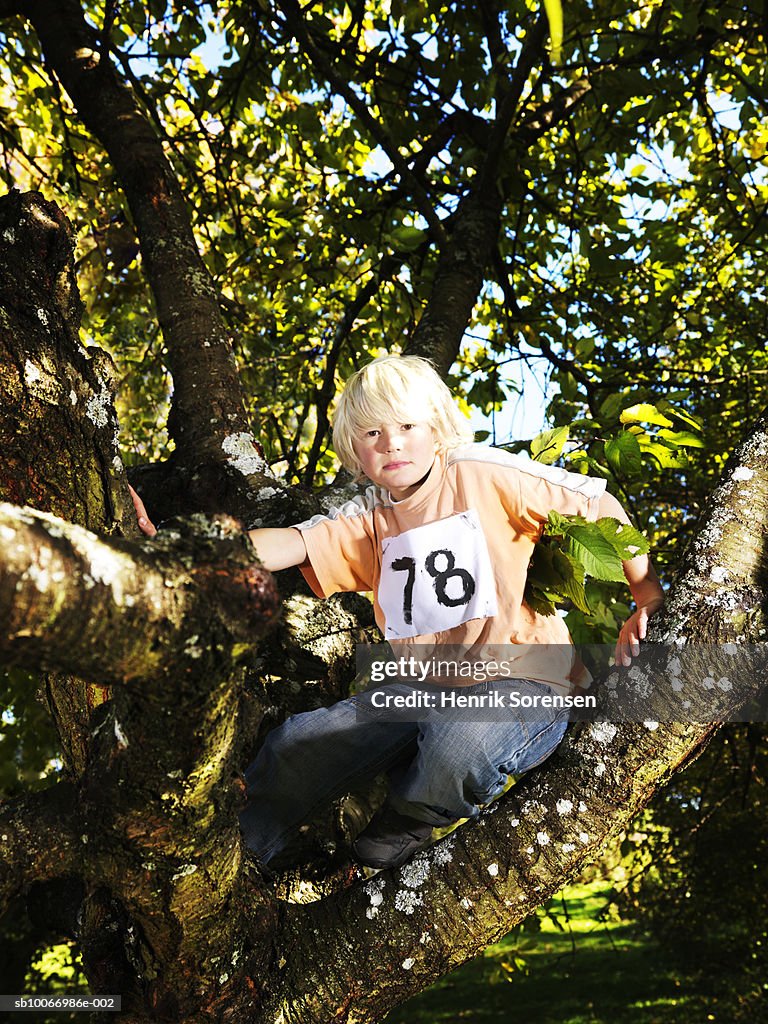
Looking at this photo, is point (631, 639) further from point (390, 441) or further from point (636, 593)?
point (390, 441)

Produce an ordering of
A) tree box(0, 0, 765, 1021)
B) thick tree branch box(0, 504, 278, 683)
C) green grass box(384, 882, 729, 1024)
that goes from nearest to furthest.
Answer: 1. thick tree branch box(0, 504, 278, 683)
2. tree box(0, 0, 765, 1021)
3. green grass box(384, 882, 729, 1024)

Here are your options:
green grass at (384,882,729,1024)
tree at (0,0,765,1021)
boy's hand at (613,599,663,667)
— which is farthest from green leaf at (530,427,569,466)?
green grass at (384,882,729,1024)

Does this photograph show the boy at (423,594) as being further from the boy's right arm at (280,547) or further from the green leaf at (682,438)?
the green leaf at (682,438)

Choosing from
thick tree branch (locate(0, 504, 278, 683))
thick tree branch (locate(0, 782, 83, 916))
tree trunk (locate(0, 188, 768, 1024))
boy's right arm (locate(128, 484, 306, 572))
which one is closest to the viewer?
thick tree branch (locate(0, 504, 278, 683))

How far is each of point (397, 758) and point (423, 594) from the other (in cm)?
42

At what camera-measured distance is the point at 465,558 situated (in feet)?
7.12

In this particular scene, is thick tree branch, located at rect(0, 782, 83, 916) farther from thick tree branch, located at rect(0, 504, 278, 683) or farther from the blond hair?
the blond hair

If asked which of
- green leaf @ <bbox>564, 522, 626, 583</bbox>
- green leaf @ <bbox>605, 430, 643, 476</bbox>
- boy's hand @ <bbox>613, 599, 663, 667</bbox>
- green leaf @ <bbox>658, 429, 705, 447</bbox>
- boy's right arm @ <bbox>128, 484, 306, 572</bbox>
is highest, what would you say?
green leaf @ <bbox>658, 429, 705, 447</bbox>

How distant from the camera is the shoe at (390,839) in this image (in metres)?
2.07

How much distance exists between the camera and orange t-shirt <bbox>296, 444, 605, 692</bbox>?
214cm

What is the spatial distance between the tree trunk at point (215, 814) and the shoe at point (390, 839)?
319 mm

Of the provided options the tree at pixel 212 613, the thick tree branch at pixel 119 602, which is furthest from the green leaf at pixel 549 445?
the thick tree branch at pixel 119 602

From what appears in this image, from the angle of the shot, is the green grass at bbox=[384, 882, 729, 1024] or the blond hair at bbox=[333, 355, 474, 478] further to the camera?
the green grass at bbox=[384, 882, 729, 1024]

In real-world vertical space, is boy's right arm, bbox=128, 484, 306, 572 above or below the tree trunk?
above
